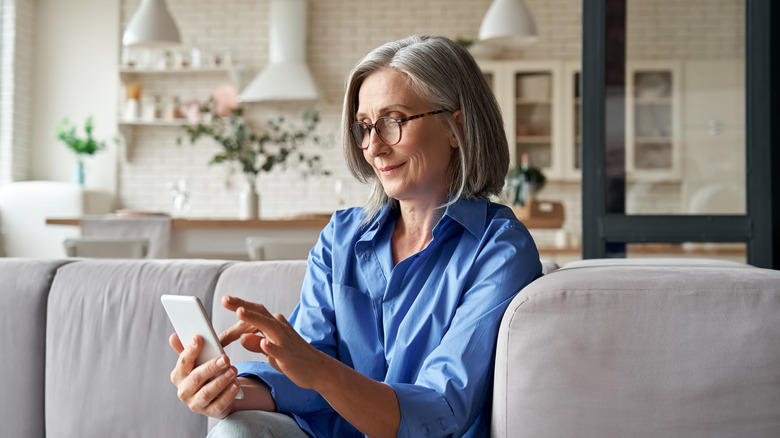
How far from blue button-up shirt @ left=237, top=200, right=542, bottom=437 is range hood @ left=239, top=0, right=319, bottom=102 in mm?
5342

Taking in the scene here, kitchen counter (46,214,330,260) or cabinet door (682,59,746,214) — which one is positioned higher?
cabinet door (682,59,746,214)

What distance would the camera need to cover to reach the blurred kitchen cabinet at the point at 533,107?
6637mm

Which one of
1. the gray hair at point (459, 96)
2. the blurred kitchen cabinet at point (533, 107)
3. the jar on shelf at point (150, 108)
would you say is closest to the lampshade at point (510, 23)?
the blurred kitchen cabinet at point (533, 107)

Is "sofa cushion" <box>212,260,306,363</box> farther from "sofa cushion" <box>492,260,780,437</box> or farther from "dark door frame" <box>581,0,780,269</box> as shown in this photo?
"dark door frame" <box>581,0,780,269</box>

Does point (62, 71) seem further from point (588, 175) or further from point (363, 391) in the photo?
point (363, 391)

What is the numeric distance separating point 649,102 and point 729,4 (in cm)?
34

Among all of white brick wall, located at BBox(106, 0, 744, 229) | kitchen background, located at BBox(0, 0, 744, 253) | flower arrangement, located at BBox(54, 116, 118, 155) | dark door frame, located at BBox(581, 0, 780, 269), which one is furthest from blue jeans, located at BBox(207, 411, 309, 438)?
flower arrangement, located at BBox(54, 116, 118, 155)

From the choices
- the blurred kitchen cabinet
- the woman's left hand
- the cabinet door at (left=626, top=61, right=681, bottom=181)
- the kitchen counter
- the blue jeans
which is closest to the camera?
the woman's left hand

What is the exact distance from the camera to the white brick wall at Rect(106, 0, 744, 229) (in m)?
6.86

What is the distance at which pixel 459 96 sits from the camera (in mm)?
1426

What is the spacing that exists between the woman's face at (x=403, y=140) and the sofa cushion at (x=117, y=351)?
2.06ft

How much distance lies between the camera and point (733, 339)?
1098mm

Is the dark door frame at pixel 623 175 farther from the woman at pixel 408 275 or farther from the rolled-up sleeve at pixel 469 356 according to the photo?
the rolled-up sleeve at pixel 469 356

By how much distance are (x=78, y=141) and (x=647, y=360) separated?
638 cm
